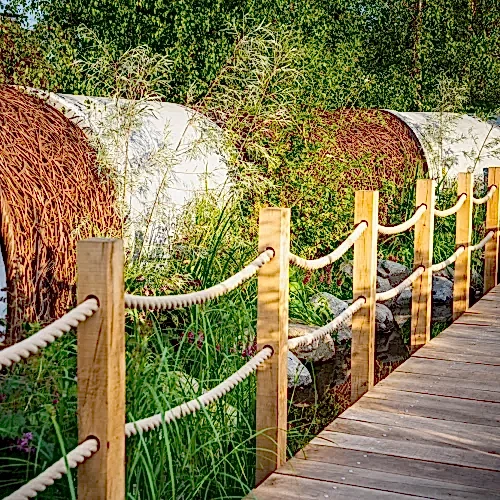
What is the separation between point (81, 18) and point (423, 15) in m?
5.72

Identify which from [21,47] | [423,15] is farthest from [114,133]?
[423,15]

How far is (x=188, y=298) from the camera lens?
346cm

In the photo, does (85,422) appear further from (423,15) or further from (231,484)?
(423,15)

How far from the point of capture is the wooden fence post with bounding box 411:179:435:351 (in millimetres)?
6434

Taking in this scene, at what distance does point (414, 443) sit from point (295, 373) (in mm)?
1703

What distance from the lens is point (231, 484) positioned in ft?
13.4

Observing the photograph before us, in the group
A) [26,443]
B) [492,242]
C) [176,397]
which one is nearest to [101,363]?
[26,443]

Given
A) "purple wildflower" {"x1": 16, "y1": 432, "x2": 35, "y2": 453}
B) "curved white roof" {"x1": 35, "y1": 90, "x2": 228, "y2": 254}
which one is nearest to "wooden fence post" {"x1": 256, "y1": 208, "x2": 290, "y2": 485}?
"purple wildflower" {"x1": 16, "y1": 432, "x2": 35, "y2": 453}

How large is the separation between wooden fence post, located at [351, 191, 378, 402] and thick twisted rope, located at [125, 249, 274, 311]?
120 cm

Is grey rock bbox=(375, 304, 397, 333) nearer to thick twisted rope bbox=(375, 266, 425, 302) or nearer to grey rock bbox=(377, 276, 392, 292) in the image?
grey rock bbox=(377, 276, 392, 292)

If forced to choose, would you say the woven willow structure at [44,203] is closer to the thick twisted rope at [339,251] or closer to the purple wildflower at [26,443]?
the thick twisted rope at [339,251]

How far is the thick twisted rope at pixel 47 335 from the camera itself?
246 cm

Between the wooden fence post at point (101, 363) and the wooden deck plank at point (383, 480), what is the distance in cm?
131

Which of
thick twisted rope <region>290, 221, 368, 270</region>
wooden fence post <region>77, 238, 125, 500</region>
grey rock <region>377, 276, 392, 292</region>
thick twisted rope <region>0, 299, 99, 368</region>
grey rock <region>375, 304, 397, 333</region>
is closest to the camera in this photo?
thick twisted rope <region>0, 299, 99, 368</region>
